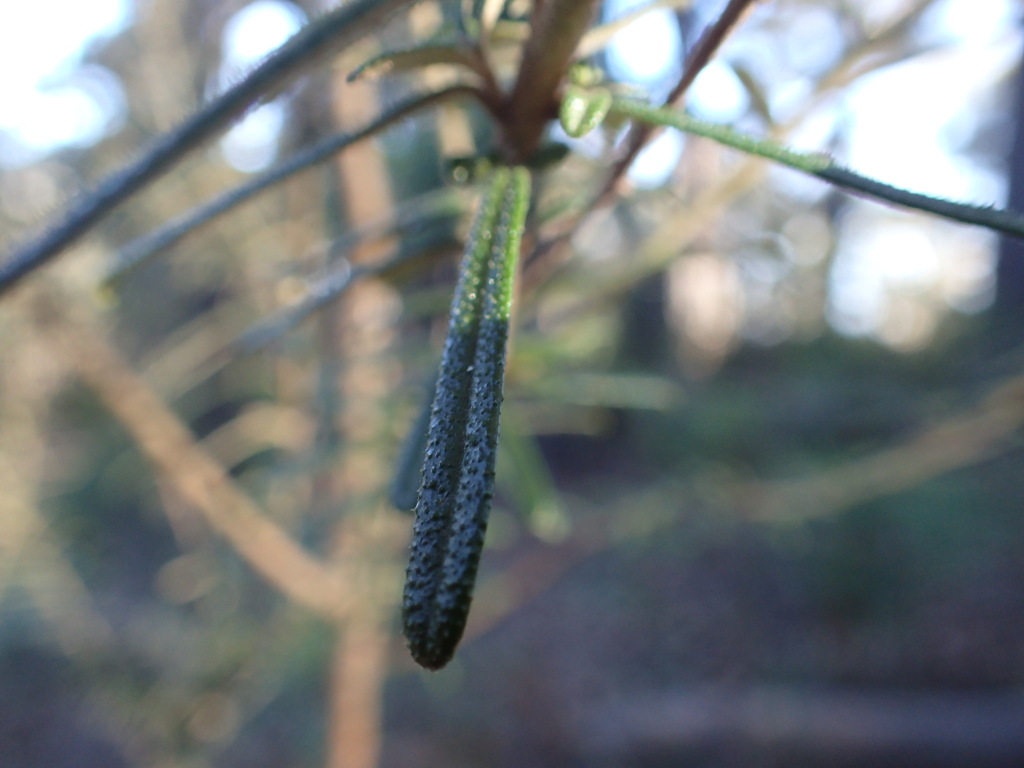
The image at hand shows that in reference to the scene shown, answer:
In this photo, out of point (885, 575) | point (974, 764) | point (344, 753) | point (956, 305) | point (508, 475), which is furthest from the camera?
point (956, 305)

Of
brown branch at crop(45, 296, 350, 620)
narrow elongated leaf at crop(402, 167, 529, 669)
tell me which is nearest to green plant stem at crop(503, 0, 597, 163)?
narrow elongated leaf at crop(402, 167, 529, 669)

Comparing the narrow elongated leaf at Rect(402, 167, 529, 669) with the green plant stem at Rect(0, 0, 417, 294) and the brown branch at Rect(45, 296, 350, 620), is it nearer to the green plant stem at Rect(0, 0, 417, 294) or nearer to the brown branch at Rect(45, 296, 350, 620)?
the green plant stem at Rect(0, 0, 417, 294)

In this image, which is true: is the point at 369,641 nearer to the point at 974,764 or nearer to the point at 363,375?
the point at 363,375

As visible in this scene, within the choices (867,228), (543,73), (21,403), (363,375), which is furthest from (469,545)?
(867,228)

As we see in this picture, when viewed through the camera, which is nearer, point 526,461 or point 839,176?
point 839,176

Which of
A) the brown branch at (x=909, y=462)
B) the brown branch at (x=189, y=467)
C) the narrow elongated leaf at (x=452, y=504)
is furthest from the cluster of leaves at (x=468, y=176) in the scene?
the brown branch at (x=909, y=462)

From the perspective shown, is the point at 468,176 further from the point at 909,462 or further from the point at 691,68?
the point at 909,462

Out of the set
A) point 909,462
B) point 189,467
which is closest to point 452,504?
point 189,467
